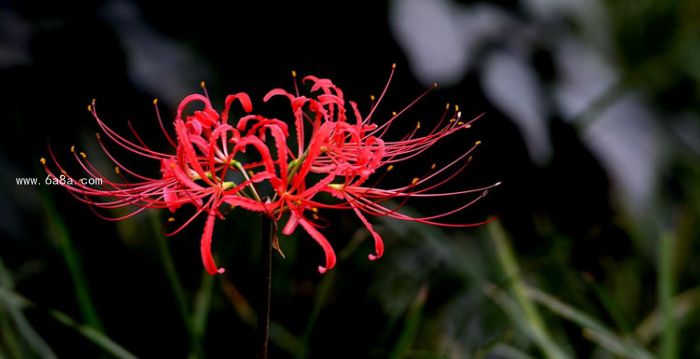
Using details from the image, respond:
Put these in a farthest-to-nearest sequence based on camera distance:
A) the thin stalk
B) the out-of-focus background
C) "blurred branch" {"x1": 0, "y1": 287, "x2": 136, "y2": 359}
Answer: the out-of-focus background
"blurred branch" {"x1": 0, "y1": 287, "x2": 136, "y2": 359}
the thin stalk

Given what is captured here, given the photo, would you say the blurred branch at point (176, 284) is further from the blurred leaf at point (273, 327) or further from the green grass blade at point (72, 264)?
the blurred leaf at point (273, 327)

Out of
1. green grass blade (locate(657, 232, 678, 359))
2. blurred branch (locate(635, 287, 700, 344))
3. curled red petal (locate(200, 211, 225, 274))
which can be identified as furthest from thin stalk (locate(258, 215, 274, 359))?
blurred branch (locate(635, 287, 700, 344))

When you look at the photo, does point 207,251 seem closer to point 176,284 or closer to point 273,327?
point 176,284

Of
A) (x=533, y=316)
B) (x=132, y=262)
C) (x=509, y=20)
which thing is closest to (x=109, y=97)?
(x=132, y=262)

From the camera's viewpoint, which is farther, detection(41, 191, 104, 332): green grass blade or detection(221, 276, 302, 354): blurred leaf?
detection(221, 276, 302, 354): blurred leaf

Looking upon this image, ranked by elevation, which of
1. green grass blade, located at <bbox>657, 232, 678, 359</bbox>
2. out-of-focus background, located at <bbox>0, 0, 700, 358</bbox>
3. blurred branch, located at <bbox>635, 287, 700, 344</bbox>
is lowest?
blurred branch, located at <bbox>635, 287, 700, 344</bbox>

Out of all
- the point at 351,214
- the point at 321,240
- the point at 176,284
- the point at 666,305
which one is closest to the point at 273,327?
the point at 351,214

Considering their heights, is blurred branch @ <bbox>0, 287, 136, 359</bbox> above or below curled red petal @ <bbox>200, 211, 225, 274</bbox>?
below

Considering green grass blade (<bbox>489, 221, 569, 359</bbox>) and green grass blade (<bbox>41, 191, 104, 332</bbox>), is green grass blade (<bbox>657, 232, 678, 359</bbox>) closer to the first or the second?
green grass blade (<bbox>489, 221, 569, 359</bbox>)

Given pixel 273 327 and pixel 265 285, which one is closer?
pixel 265 285
